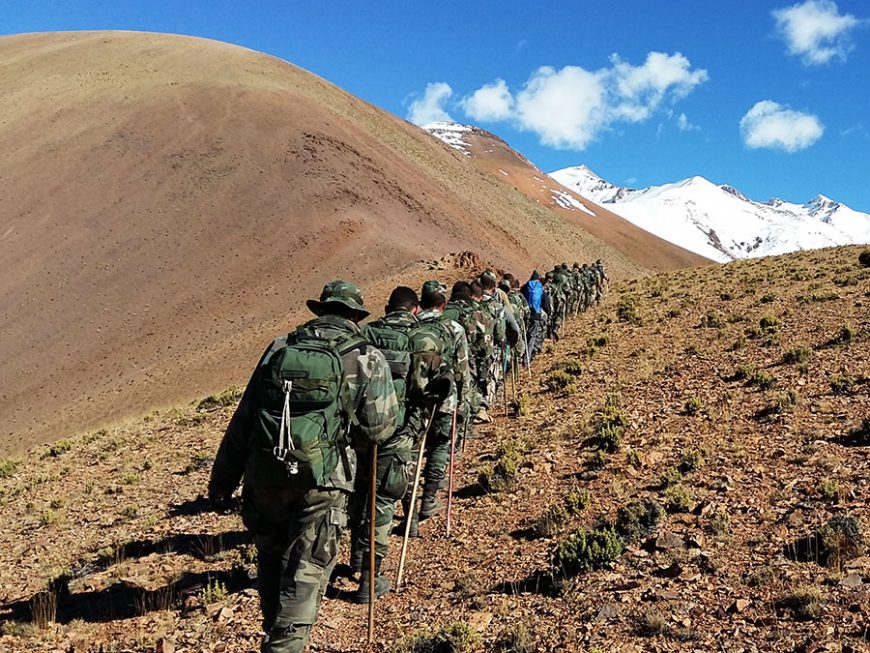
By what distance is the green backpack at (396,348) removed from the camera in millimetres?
5906

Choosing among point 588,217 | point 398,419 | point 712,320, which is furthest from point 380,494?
point 588,217

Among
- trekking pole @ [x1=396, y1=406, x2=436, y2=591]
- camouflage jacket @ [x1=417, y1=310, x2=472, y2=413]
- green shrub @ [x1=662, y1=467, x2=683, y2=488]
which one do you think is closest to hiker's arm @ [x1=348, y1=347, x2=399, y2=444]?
trekking pole @ [x1=396, y1=406, x2=436, y2=591]

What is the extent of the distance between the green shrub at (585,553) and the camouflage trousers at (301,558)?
2632mm

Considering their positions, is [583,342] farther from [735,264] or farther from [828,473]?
[735,264]

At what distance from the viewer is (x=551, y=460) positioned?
30.2 feet

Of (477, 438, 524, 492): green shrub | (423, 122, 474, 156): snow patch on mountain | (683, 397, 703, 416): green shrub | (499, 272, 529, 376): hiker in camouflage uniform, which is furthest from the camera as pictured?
(423, 122, 474, 156): snow patch on mountain

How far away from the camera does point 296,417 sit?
390 cm

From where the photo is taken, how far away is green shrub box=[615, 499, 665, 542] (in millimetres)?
6396

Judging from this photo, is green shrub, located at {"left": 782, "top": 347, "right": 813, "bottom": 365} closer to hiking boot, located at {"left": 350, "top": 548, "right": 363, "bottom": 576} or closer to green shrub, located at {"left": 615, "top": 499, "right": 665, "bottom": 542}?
green shrub, located at {"left": 615, "top": 499, "right": 665, "bottom": 542}

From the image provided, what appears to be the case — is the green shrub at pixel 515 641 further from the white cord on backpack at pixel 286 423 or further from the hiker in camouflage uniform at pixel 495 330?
the hiker in camouflage uniform at pixel 495 330

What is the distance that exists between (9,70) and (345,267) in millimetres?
53383

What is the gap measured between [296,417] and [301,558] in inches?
35.0

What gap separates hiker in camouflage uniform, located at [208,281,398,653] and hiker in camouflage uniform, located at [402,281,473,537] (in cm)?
199

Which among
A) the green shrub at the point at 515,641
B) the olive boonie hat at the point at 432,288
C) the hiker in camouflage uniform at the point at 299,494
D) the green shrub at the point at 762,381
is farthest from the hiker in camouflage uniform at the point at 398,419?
the green shrub at the point at 762,381
